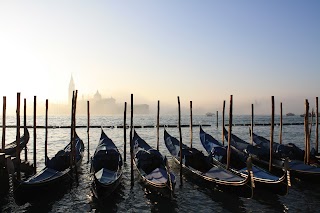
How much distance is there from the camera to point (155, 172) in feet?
50.6

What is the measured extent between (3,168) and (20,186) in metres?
2.80

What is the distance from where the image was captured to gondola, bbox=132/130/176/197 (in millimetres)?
13236

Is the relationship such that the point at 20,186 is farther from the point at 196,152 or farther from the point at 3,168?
the point at 196,152

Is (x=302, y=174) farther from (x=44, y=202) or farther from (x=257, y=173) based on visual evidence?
(x=44, y=202)

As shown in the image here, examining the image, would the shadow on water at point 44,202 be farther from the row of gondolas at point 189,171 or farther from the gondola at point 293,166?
the gondola at point 293,166

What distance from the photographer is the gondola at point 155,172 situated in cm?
1324

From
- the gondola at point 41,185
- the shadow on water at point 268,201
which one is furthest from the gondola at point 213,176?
the gondola at point 41,185

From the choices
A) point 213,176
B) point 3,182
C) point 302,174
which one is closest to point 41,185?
point 3,182

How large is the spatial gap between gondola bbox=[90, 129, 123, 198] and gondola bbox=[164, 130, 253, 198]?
435 centimetres

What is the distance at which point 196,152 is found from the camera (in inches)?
716

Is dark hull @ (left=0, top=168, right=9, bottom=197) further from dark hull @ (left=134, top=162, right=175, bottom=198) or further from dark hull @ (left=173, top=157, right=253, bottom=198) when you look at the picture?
dark hull @ (left=173, top=157, right=253, bottom=198)

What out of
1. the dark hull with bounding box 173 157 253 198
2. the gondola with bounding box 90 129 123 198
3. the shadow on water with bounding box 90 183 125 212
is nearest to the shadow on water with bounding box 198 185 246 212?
the dark hull with bounding box 173 157 253 198

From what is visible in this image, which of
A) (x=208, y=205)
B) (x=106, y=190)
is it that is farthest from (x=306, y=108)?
(x=106, y=190)

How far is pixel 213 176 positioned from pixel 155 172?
10.2 ft
